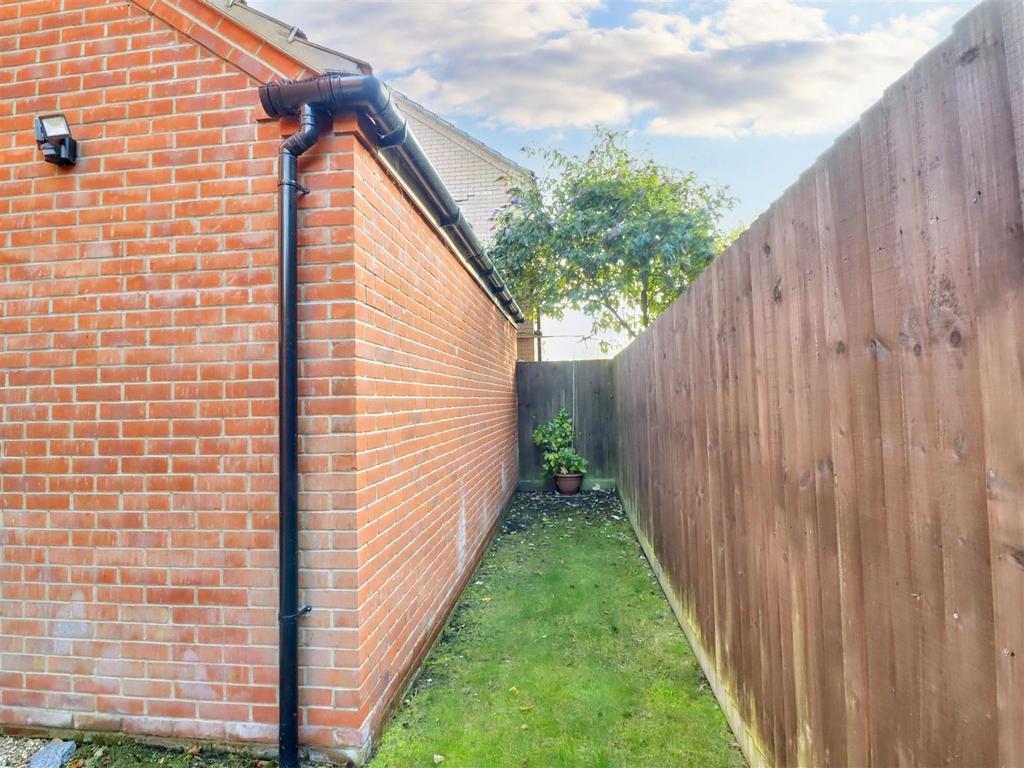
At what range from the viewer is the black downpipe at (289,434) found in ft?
7.59

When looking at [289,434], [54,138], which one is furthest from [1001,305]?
[54,138]

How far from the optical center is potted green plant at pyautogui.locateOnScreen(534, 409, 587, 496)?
898 centimetres

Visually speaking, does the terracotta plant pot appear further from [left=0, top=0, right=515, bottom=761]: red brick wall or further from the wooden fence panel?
the wooden fence panel

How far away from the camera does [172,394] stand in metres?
2.58

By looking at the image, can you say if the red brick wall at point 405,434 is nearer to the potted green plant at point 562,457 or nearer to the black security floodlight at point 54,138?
the black security floodlight at point 54,138

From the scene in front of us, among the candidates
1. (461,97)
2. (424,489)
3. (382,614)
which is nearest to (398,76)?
(461,97)

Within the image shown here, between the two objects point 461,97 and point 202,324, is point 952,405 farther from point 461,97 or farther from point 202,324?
point 461,97

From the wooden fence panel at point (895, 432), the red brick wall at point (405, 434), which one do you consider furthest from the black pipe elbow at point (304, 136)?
the wooden fence panel at point (895, 432)

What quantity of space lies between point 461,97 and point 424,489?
874cm

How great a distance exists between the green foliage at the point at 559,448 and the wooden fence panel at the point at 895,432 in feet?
21.6

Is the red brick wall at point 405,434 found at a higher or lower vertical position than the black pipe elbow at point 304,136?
lower

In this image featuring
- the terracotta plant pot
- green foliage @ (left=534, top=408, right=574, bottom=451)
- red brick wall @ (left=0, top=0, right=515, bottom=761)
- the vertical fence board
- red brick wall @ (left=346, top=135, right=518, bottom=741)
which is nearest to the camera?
the vertical fence board

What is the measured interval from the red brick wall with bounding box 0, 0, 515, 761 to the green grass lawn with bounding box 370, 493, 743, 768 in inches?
16.1

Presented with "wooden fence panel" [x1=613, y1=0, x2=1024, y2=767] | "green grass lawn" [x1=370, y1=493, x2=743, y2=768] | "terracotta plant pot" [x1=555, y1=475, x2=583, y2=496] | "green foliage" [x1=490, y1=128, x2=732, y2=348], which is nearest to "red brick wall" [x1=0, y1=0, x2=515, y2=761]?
"green grass lawn" [x1=370, y1=493, x2=743, y2=768]
